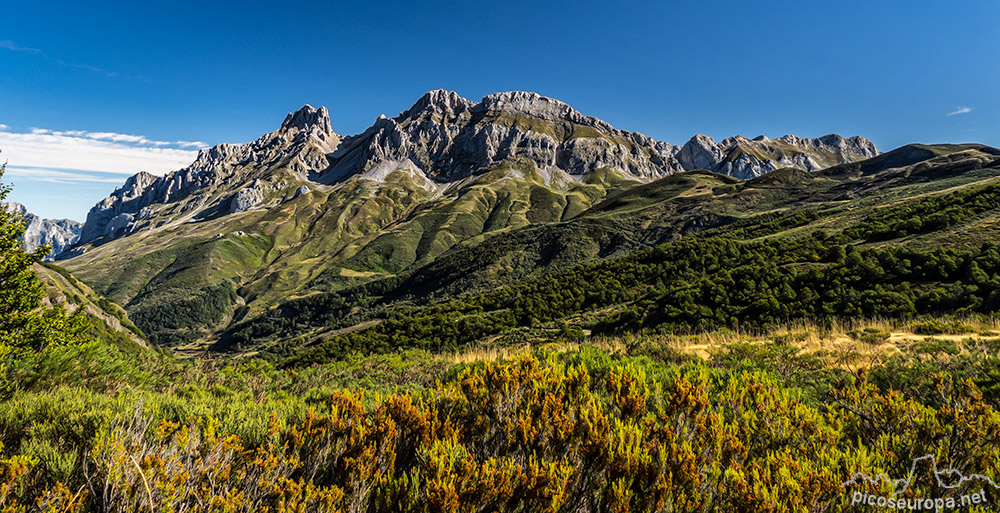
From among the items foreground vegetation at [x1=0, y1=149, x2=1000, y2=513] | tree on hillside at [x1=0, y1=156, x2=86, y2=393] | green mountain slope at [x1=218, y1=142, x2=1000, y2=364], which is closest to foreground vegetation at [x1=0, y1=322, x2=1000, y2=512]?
foreground vegetation at [x1=0, y1=149, x2=1000, y2=513]

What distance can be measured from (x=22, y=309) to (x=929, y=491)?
640 inches

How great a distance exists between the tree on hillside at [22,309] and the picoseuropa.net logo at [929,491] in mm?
12663

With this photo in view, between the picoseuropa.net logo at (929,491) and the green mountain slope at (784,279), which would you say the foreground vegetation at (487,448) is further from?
the green mountain slope at (784,279)

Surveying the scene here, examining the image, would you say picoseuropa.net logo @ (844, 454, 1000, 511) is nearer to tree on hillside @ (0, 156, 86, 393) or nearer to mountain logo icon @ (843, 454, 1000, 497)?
mountain logo icon @ (843, 454, 1000, 497)

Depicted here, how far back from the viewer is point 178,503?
9.34ft

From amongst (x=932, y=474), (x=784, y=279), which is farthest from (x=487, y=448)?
(x=784, y=279)

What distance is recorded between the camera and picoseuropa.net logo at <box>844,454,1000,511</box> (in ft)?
10.0

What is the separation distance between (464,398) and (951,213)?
121 ft

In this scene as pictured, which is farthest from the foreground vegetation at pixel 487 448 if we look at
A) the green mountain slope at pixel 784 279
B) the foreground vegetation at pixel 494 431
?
the green mountain slope at pixel 784 279

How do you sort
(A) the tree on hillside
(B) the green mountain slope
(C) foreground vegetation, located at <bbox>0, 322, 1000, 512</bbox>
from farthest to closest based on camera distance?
1. (B) the green mountain slope
2. (A) the tree on hillside
3. (C) foreground vegetation, located at <bbox>0, 322, 1000, 512</bbox>

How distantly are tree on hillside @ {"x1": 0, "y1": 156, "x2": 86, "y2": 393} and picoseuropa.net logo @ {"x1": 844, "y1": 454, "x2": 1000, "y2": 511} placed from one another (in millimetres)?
12663

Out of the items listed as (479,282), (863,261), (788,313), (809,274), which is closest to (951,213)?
(863,261)

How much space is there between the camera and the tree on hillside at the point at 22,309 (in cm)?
813

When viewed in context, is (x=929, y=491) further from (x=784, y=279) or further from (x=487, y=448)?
(x=784, y=279)
